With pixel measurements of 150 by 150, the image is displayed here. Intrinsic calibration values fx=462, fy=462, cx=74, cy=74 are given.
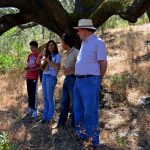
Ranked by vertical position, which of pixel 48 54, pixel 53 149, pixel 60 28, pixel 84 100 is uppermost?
pixel 60 28

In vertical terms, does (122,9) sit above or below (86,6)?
below

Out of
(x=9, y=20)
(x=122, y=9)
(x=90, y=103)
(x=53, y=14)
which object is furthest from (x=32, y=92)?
(x=90, y=103)

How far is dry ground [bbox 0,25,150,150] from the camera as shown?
8.19 metres

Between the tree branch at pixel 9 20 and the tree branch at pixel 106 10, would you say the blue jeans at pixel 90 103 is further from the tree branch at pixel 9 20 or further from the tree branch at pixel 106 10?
the tree branch at pixel 9 20

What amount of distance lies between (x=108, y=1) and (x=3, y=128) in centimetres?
343

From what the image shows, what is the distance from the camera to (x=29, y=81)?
1002 centimetres

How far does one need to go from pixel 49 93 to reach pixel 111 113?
176cm

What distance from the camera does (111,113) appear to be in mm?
10242

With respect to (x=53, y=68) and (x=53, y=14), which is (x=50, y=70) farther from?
(x=53, y=14)

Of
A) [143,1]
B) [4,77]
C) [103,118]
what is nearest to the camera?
[143,1]

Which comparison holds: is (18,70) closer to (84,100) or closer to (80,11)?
(80,11)

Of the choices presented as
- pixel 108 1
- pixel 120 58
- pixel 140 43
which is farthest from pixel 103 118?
pixel 140 43

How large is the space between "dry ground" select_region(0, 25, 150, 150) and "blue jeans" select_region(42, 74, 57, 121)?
23 centimetres

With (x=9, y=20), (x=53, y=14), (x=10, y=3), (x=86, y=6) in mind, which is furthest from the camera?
(x=86, y=6)
